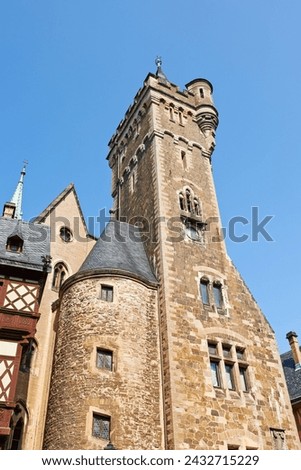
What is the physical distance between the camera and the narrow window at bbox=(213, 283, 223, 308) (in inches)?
824

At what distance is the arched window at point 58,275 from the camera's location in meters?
22.1

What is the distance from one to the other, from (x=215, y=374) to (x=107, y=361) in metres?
4.52

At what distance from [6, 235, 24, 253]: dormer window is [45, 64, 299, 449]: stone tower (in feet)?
8.05

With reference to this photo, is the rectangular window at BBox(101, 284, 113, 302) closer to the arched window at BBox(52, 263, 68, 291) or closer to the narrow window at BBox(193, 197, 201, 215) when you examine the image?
the arched window at BBox(52, 263, 68, 291)

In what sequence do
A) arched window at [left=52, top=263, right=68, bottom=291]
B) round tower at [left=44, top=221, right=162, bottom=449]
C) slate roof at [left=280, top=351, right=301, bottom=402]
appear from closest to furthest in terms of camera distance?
round tower at [left=44, top=221, right=162, bottom=449]
arched window at [left=52, top=263, right=68, bottom=291]
slate roof at [left=280, top=351, right=301, bottom=402]

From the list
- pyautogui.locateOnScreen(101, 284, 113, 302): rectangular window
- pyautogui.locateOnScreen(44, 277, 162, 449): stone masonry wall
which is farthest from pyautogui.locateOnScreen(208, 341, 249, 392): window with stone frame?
pyautogui.locateOnScreen(101, 284, 113, 302): rectangular window

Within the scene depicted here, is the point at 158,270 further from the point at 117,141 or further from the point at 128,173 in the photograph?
the point at 117,141

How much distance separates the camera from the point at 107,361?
1711 cm

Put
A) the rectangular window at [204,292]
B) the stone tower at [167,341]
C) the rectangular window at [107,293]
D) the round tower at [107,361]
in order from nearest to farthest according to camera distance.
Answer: the round tower at [107,361]
the stone tower at [167,341]
the rectangular window at [107,293]
the rectangular window at [204,292]

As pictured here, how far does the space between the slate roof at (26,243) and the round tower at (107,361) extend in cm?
188

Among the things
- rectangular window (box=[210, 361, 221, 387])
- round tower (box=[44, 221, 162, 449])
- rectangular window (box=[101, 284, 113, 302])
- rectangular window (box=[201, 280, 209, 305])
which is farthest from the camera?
rectangular window (box=[201, 280, 209, 305])

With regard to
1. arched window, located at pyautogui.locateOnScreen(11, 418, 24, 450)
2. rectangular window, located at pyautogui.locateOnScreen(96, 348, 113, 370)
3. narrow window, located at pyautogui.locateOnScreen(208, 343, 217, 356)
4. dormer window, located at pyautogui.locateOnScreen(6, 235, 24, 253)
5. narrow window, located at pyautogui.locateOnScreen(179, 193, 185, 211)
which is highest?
narrow window, located at pyautogui.locateOnScreen(179, 193, 185, 211)

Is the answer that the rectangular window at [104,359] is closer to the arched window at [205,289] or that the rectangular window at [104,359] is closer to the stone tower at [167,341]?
the stone tower at [167,341]

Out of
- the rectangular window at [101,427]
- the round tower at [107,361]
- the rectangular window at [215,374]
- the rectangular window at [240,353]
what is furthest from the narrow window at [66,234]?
the rectangular window at [101,427]
